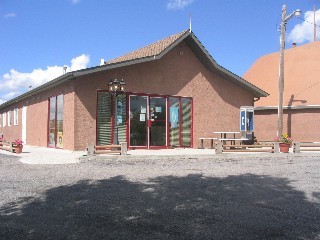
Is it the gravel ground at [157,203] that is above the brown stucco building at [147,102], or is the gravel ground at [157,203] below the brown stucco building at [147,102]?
below

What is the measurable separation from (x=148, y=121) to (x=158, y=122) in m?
0.63

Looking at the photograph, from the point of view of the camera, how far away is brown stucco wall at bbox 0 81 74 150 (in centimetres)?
1473

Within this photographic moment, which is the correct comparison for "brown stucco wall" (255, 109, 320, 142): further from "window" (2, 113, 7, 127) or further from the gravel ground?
"window" (2, 113, 7, 127)

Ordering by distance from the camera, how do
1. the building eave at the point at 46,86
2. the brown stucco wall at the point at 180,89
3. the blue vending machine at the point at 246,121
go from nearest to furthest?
the building eave at the point at 46,86
the brown stucco wall at the point at 180,89
the blue vending machine at the point at 246,121

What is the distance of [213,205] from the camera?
5555 mm

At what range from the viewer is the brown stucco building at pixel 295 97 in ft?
74.4

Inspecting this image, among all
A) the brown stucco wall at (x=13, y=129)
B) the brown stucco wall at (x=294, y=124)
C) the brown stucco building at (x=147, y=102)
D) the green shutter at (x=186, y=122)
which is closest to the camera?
the brown stucco building at (x=147, y=102)

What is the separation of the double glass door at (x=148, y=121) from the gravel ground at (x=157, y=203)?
601 cm

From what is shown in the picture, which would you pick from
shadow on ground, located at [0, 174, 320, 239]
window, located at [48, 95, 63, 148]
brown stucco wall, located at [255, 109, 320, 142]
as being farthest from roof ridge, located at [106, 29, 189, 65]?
brown stucco wall, located at [255, 109, 320, 142]

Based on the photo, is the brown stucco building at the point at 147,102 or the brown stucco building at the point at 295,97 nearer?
the brown stucco building at the point at 147,102

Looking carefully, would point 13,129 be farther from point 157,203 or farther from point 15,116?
point 157,203

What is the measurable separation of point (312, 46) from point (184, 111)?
16.8 metres

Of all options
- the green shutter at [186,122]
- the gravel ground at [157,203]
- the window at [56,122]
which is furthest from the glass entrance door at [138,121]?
the gravel ground at [157,203]

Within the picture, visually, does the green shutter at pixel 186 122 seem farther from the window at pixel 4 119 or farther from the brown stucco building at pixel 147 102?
the window at pixel 4 119
